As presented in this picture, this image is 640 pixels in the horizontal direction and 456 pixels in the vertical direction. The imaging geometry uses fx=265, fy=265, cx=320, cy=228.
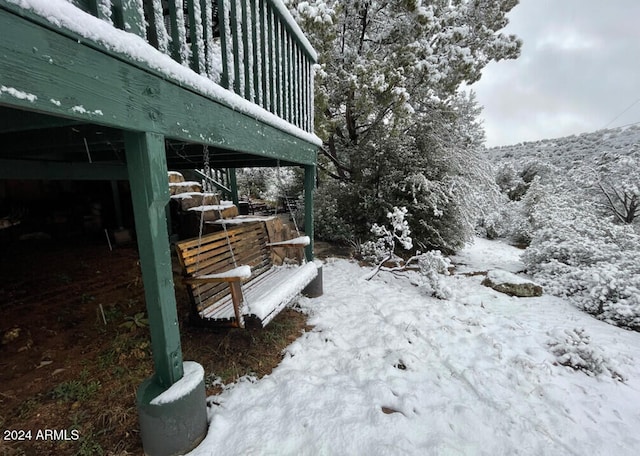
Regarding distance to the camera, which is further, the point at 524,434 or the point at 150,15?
the point at 524,434

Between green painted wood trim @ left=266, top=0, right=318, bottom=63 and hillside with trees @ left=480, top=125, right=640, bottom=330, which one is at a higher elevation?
green painted wood trim @ left=266, top=0, right=318, bottom=63

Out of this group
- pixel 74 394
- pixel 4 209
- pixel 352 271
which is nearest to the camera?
pixel 74 394

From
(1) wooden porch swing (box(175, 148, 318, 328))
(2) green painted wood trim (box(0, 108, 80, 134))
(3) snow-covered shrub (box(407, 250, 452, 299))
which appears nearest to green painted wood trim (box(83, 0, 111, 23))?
(2) green painted wood trim (box(0, 108, 80, 134))

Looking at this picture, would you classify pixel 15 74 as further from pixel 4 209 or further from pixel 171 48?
pixel 4 209

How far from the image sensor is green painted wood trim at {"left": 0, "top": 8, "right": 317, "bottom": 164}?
0.84 metres

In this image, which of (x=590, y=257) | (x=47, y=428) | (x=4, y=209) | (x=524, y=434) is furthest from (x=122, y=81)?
(x=590, y=257)

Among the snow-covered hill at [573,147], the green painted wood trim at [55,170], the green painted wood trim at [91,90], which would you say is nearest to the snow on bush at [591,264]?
the green painted wood trim at [91,90]

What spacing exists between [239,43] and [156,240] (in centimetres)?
158

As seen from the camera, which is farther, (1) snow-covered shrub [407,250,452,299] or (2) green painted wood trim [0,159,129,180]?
(1) snow-covered shrub [407,250,452,299]

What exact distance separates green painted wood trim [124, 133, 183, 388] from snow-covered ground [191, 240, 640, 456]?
65 centimetres

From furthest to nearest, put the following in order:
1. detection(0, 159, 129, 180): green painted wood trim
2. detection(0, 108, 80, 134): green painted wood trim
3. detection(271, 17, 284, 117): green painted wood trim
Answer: detection(0, 159, 129, 180): green painted wood trim → detection(271, 17, 284, 117): green painted wood trim → detection(0, 108, 80, 134): green painted wood trim

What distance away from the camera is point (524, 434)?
5.82ft

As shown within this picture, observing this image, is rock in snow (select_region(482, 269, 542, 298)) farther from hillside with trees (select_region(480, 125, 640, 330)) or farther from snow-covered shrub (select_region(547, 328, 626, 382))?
snow-covered shrub (select_region(547, 328, 626, 382))

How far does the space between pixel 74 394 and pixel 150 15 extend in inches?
98.8
